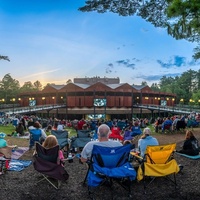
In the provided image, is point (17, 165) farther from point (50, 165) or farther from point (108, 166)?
point (108, 166)

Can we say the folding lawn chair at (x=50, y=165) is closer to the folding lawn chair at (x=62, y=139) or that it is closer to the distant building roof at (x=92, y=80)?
the folding lawn chair at (x=62, y=139)

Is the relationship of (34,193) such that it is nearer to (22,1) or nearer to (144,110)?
(22,1)

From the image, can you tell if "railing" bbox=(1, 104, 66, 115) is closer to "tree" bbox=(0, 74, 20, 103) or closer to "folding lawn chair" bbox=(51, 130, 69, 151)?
"tree" bbox=(0, 74, 20, 103)

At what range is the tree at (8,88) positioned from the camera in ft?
211

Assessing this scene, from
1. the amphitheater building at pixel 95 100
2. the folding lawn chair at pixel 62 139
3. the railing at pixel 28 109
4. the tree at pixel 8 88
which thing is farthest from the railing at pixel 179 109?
the tree at pixel 8 88

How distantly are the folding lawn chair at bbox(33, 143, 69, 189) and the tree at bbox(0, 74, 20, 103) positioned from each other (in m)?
63.4

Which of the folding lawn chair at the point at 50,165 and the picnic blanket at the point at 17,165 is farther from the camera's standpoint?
the picnic blanket at the point at 17,165

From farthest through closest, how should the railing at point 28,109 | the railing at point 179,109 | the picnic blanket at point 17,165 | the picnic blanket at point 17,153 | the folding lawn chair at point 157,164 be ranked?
the railing at point 179,109
the railing at point 28,109
the picnic blanket at point 17,153
the picnic blanket at point 17,165
the folding lawn chair at point 157,164

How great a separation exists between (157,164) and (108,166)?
103cm

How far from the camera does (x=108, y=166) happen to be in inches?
159

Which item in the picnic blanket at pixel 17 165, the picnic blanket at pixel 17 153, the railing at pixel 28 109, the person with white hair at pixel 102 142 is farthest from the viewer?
the railing at pixel 28 109

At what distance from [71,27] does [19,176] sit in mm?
27364

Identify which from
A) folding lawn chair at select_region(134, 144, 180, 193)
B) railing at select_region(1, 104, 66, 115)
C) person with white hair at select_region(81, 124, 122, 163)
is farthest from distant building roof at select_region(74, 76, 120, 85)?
person with white hair at select_region(81, 124, 122, 163)

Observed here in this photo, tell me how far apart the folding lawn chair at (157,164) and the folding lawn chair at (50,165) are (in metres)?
1.42
